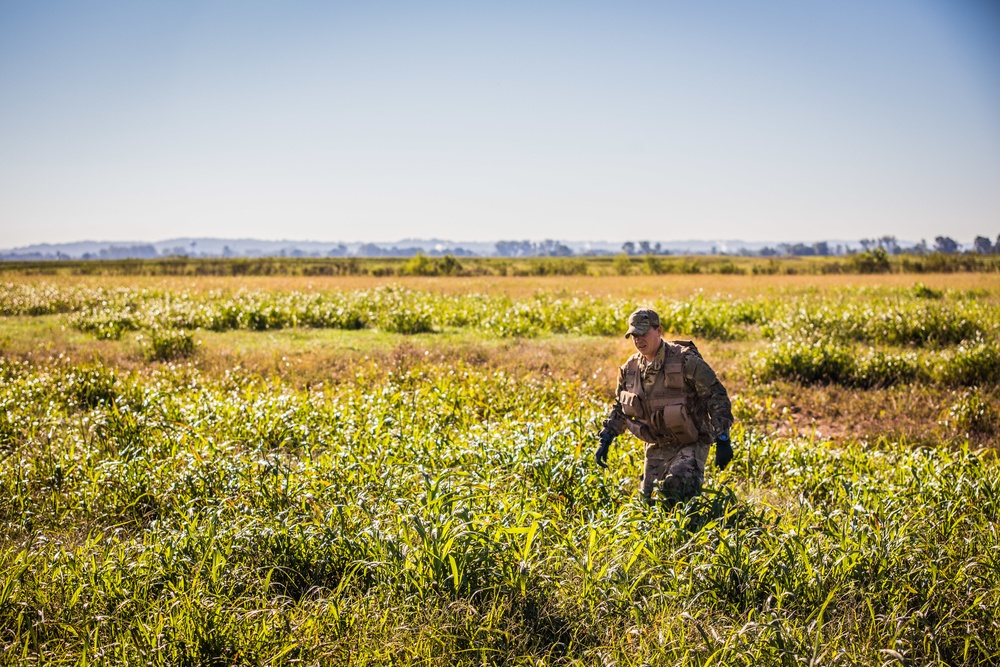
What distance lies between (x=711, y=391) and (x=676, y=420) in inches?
13.6

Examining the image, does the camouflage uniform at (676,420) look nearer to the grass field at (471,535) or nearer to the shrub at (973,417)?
the grass field at (471,535)

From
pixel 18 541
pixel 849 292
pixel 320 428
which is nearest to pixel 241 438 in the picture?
pixel 320 428

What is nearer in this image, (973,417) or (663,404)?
(663,404)

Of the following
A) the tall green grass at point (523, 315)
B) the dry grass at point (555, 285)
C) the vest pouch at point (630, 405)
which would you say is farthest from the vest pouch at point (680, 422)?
the dry grass at point (555, 285)

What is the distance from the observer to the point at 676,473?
476cm

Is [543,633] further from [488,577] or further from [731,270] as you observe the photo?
[731,270]

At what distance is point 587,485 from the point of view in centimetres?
519

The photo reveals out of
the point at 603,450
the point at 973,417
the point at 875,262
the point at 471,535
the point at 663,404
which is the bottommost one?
the point at 973,417

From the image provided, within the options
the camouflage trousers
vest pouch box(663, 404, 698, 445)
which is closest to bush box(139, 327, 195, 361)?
the camouflage trousers

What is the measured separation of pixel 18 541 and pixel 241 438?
2.29 m

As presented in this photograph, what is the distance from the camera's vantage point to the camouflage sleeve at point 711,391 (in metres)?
4.50

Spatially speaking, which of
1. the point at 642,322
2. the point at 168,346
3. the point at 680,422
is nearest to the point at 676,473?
the point at 680,422

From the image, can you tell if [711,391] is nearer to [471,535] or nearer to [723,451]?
[723,451]

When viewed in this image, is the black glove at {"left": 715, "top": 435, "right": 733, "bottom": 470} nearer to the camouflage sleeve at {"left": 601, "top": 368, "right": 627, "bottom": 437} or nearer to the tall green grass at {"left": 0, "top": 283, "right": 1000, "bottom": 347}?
the camouflage sleeve at {"left": 601, "top": 368, "right": 627, "bottom": 437}
